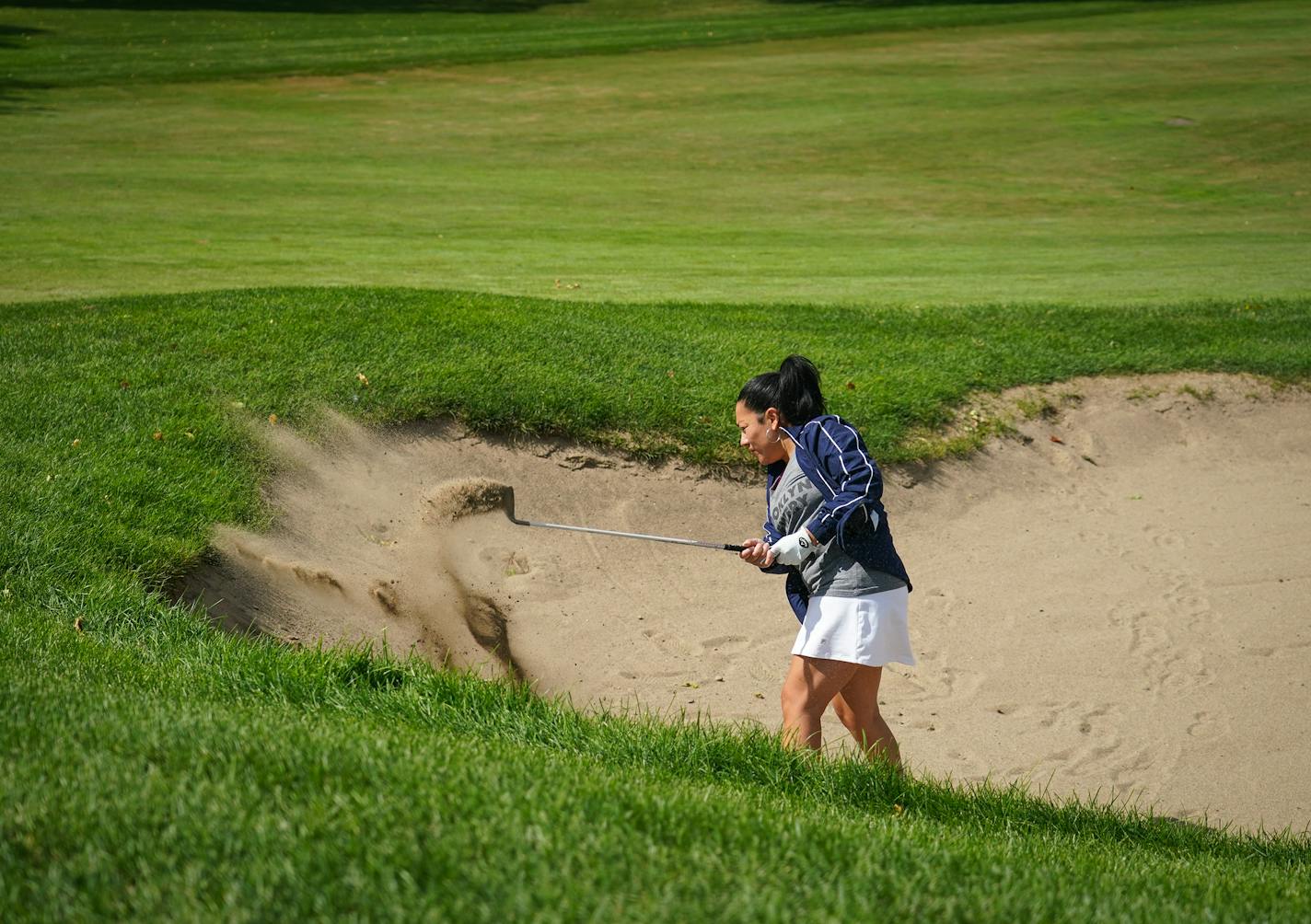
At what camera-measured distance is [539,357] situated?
30.6 feet

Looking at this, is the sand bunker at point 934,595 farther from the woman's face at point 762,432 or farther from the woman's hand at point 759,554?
the woman's face at point 762,432

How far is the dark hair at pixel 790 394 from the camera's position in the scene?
5516mm

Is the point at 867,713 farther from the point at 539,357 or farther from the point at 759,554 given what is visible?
the point at 539,357

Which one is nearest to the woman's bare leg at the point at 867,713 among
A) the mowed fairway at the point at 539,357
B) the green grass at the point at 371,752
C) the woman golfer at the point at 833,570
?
the woman golfer at the point at 833,570

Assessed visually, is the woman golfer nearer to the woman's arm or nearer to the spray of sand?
the woman's arm

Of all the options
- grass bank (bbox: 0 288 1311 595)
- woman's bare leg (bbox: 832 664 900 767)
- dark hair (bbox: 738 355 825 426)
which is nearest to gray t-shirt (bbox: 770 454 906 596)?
dark hair (bbox: 738 355 825 426)

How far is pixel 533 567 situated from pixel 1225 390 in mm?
6897

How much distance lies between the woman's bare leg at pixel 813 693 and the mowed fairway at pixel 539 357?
431 millimetres

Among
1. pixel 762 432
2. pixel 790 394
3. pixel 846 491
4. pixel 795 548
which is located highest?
pixel 790 394

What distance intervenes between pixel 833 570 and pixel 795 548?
0.70 feet

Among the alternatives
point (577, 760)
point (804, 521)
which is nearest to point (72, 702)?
point (577, 760)

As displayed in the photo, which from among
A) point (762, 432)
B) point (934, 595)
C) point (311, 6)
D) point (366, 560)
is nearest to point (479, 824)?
point (762, 432)

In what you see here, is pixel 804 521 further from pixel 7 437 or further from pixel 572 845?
pixel 7 437

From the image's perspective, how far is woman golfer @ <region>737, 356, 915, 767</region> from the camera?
16.9ft
